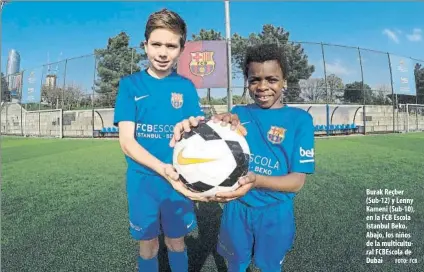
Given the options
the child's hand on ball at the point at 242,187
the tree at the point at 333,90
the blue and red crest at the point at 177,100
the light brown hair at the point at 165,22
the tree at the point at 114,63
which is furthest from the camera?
the tree at the point at 333,90

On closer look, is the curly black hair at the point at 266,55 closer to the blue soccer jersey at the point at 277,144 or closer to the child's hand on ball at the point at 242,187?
the blue soccer jersey at the point at 277,144

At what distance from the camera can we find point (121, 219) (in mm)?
2338

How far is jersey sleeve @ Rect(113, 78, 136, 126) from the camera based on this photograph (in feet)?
4.04

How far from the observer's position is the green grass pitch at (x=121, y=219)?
173 centimetres

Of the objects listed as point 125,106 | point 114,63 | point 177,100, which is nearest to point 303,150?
point 177,100

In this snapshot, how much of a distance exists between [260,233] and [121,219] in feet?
4.89

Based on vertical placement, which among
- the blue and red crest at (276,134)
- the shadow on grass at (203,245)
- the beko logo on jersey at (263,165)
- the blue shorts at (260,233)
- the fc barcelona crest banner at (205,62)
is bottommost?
the shadow on grass at (203,245)

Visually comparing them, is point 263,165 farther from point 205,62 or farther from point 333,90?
point 333,90

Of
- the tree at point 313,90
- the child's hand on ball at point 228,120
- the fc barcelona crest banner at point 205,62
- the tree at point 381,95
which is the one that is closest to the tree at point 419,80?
the tree at point 381,95

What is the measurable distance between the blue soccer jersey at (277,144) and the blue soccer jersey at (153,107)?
1.00 ft

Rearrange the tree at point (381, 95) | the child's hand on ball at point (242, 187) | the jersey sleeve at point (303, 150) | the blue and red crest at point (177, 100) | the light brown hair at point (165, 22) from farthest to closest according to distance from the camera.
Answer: the tree at point (381, 95) < the blue and red crest at point (177, 100) < the light brown hair at point (165, 22) < the jersey sleeve at point (303, 150) < the child's hand on ball at point (242, 187)

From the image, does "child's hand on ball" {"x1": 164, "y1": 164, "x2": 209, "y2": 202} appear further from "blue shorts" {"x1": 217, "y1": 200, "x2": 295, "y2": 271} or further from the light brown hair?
the light brown hair

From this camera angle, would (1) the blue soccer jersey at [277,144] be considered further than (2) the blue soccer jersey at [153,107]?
No

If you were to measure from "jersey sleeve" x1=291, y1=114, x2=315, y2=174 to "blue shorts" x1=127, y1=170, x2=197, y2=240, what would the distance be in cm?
47
